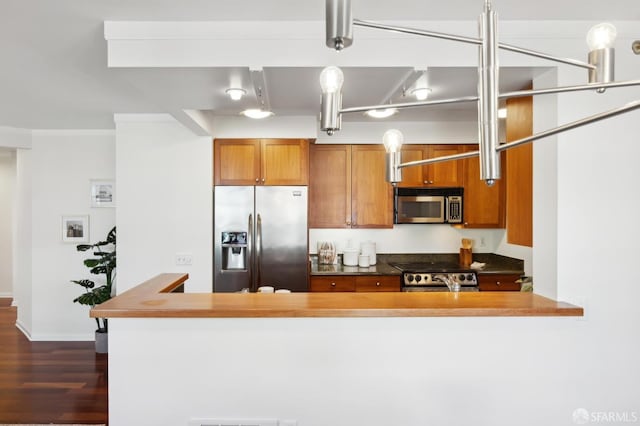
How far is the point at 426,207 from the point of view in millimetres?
4355

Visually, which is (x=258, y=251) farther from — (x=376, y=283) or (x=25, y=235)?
(x=25, y=235)

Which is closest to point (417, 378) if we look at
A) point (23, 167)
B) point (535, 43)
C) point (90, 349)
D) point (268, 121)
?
point (535, 43)

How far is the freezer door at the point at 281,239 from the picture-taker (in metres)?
3.93

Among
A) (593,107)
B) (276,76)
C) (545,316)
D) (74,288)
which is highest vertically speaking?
(276,76)

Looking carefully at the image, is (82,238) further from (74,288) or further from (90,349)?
(90,349)

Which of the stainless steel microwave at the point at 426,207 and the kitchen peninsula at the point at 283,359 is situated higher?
the stainless steel microwave at the point at 426,207

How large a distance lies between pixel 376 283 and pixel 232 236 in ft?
4.91

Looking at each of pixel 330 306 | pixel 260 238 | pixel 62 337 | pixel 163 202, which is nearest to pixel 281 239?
pixel 260 238

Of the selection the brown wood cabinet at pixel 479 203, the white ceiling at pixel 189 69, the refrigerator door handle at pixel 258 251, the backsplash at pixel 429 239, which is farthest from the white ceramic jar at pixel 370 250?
the white ceiling at pixel 189 69

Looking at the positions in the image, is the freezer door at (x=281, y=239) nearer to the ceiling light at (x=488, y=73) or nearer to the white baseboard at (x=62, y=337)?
the white baseboard at (x=62, y=337)

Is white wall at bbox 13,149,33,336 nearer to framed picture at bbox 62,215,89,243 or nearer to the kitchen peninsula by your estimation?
framed picture at bbox 62,215,89,243

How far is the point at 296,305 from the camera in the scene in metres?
2.04

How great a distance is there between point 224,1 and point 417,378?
2.06 meters

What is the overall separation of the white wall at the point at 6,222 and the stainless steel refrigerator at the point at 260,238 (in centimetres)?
530
